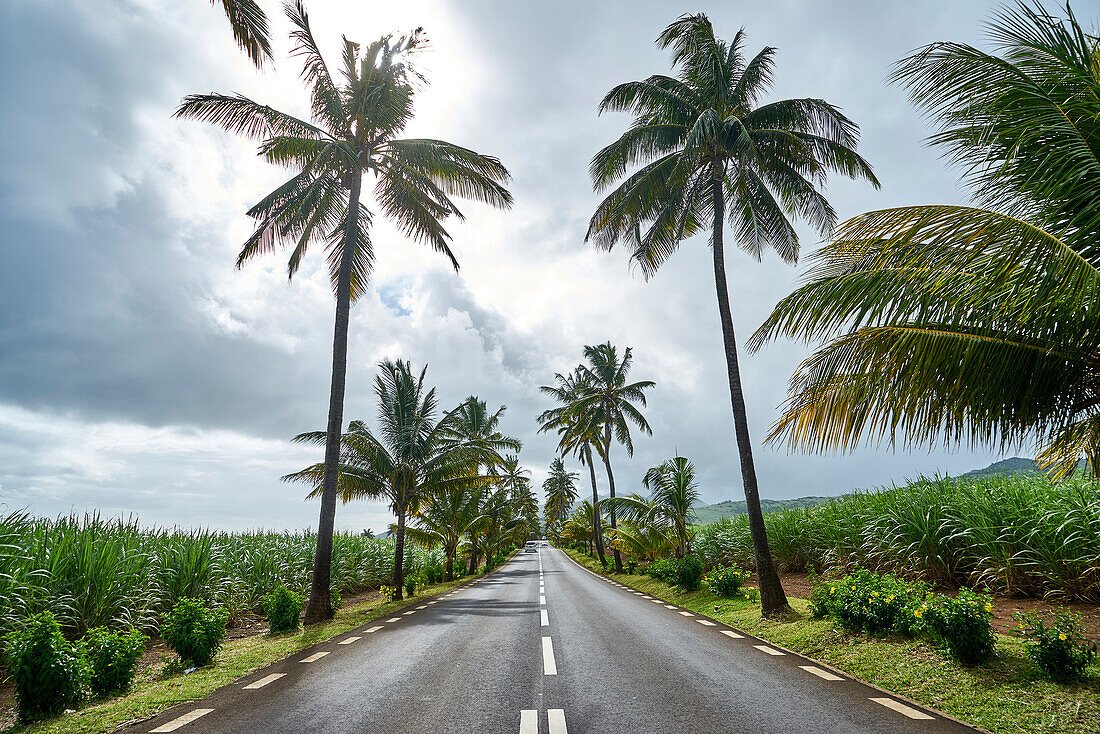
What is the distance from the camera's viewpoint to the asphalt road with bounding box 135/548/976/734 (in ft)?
14.1

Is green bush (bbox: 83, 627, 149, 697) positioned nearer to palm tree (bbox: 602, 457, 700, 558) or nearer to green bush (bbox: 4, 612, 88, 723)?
green bush (bbox: 4, 612, 88, 723)

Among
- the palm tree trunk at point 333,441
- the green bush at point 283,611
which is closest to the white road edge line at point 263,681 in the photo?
the green bush at point 283,611

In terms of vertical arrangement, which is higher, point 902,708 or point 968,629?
point 968,629

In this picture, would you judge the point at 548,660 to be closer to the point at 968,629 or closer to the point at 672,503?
the point at 968,629

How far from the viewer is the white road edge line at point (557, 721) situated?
4121 mm

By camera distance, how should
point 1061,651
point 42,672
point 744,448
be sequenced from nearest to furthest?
point 1061,651, point 42,672, point 744,448

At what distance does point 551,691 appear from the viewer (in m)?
5.28

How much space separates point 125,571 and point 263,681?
5714 mm

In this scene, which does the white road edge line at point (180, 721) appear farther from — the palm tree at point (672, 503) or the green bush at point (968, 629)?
the palm tree at point (672, 503)

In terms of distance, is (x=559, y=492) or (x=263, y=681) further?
(x=559, y=492)

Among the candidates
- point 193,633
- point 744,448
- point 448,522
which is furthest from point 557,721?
point 448,522

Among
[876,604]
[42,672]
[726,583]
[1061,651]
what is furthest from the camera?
[726,583]

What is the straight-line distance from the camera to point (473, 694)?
5.26m

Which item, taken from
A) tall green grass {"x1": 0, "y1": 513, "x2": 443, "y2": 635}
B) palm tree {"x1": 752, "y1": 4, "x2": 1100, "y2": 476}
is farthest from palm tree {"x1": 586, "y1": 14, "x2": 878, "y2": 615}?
tall green grass {"x1": 0, "y1": 513, "x2": 443, "y2": 635}
